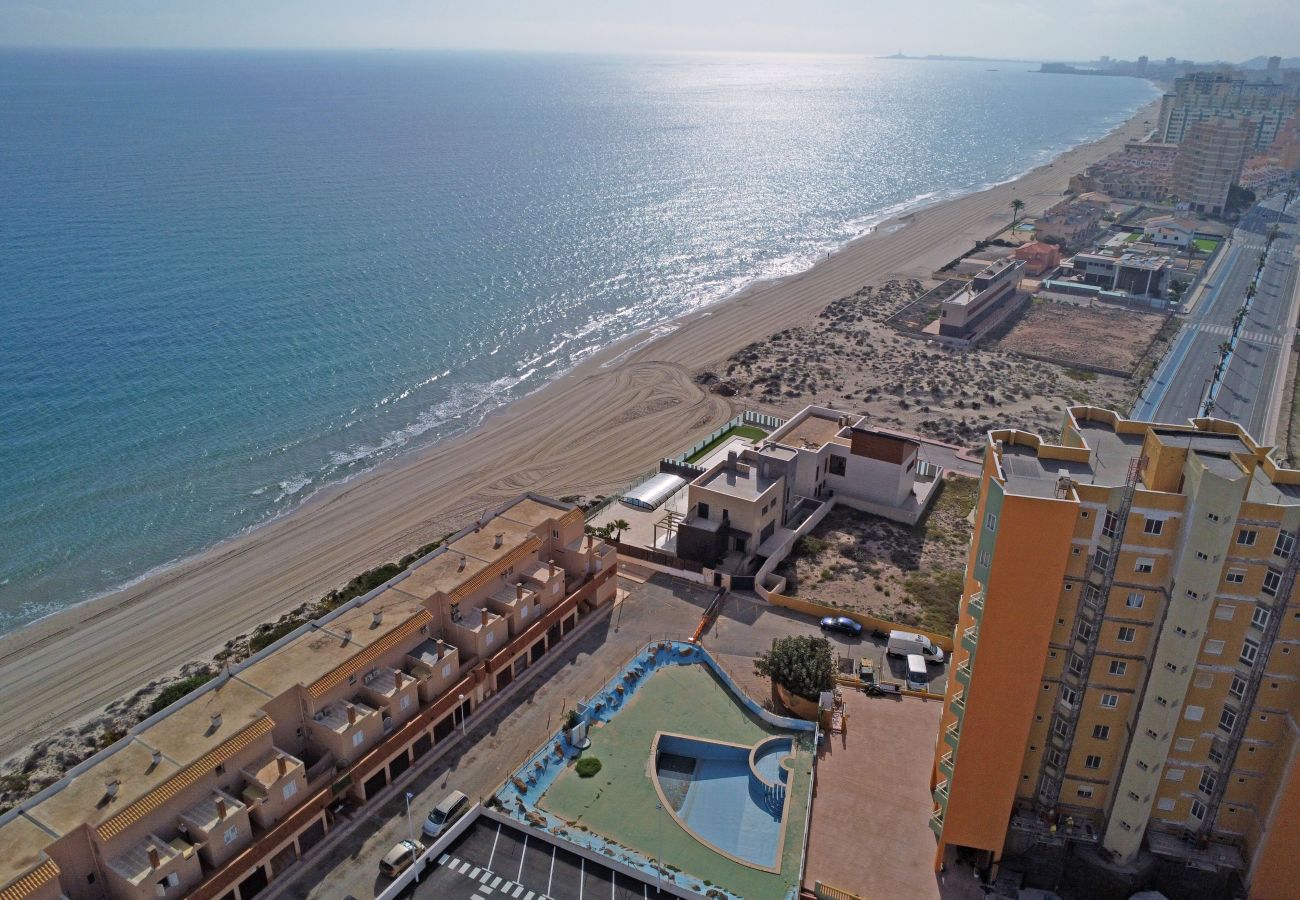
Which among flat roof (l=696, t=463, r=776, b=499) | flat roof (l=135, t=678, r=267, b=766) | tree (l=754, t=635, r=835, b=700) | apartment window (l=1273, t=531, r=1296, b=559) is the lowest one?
tree (l=754, t=635, r=835, b=700)

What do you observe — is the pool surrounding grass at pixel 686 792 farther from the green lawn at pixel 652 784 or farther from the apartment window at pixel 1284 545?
the apartment window at pixel 1284 545

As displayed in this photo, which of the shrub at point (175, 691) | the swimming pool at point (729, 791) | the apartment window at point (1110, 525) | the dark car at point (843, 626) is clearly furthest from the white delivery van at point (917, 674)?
the shrub at point (175, 691)

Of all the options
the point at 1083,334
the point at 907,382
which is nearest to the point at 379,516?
the point at 907,382

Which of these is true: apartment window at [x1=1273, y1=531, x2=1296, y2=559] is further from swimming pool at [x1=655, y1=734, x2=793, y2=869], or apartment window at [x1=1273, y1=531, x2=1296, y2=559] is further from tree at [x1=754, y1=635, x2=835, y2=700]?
swimming pool at [x1=655, y1=734, x2=793, y2=869]

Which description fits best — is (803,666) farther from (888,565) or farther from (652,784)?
(888,565)

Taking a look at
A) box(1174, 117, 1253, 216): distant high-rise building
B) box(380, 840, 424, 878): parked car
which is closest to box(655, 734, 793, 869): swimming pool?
box(380, 840, 424, 878): parked car

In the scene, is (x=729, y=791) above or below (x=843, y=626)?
below

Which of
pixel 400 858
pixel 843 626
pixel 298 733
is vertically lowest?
pixel 843 626
